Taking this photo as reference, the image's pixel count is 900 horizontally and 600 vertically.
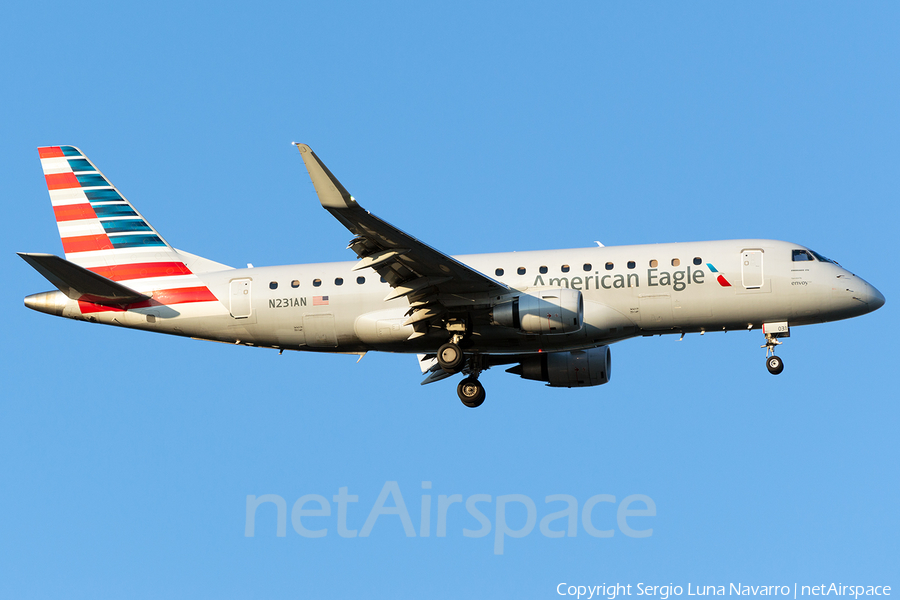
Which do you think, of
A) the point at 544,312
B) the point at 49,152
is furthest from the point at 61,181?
the point at 544,312

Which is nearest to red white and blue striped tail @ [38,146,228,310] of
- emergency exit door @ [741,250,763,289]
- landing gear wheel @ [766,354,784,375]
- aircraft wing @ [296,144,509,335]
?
aircraft wing @ [296,144,509,335]

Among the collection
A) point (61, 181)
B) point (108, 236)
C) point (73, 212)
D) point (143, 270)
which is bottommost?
point (143, 270)

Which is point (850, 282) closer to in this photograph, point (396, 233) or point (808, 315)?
point (808, 315)

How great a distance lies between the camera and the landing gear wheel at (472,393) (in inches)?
1328

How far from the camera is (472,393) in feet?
111

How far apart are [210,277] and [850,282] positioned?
20.9m

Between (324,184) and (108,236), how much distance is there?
1379 centimetres

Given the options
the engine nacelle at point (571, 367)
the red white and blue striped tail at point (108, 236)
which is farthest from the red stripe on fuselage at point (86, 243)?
the engine nacelle at point (571, 367)

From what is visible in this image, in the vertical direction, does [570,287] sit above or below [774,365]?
above

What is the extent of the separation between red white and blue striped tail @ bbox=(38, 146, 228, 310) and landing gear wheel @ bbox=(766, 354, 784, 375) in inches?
717

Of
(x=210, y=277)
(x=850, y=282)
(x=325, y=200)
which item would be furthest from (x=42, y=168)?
(x=850, y=282)

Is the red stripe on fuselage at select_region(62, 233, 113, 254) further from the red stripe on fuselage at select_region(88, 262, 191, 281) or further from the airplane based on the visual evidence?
the red stripe on fuselage at select_region(88, 262, 191, 281)

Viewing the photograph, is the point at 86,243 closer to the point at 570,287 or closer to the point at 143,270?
the point at 143,270

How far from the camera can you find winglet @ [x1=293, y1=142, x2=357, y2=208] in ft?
80.1
